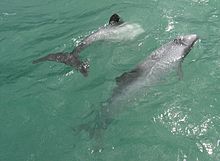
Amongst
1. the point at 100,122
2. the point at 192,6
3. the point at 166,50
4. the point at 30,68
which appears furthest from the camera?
the point at 192,6

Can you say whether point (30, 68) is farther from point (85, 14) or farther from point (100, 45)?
point (85, 14)

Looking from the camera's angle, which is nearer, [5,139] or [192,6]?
[5,139]

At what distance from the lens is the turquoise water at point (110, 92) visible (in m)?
8.60

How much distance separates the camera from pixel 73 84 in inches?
424

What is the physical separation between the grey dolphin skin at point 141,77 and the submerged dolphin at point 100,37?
1535 millimetres

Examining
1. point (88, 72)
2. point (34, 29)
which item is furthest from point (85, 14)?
point (88, 72)

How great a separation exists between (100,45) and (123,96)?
10.8 feet

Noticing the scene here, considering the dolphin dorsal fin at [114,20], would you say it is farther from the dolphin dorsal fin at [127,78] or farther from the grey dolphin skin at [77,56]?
the dolphin dorsal fin at [127,78]

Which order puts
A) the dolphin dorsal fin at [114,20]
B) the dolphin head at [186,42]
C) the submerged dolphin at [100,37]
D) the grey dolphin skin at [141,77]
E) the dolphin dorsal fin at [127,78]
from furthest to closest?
the dolphin dorsal fin at [114,20]
the submerged dolphin at [100,37]
the dolphin head at [186,42]
the dolphin dorsal fin at [127,78]
the grey dolphin skin at [141,77]

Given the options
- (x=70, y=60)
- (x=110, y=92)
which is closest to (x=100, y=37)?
(x=70, y=60)

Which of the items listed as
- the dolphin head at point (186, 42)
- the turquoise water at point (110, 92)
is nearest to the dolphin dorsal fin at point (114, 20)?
the turquoise water at point (110, 92)

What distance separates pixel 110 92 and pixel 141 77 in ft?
3.03

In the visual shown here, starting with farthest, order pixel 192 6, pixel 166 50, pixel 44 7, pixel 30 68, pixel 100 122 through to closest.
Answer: pixel 44 7 < pixel 192 6 < pixel 30 68 < pixel 166 50 < pixel 100 122

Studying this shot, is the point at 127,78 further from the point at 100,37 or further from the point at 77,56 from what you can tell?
the point at 100,37
